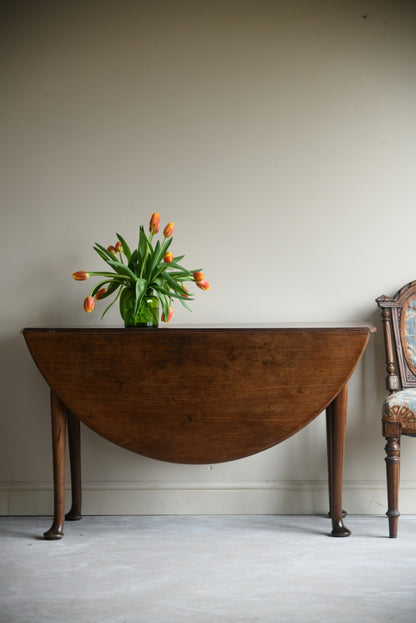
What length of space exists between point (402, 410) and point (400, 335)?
42 centimetres

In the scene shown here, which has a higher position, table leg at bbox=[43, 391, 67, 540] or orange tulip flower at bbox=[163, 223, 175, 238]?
orange tulip flower at bbox=[163, 223, 175, 238]

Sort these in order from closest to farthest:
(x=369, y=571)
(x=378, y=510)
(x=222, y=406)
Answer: (x=369, y=571) → (x=222, y=406) → (x=378, y=510)

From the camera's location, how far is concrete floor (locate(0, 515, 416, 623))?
5.99ft

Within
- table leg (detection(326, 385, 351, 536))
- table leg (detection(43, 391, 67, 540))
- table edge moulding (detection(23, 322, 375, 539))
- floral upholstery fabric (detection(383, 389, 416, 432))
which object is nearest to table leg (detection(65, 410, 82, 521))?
table leg (detection(43, 391, 67, 540))

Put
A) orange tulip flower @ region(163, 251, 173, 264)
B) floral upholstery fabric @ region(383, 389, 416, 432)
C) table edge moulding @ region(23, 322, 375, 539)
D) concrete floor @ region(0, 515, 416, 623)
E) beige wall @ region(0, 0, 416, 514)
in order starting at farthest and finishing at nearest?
beige wall @ region(0, 0, 416, 514)
orange tulip flower @ region(163, 251, 173, 264)
floral upholstery fabric @ region(383, 389, 416, 432)
table edge moulding @ region(23, 322, 375, 539)
concrete floor @ region(0, 515, 416, 623)

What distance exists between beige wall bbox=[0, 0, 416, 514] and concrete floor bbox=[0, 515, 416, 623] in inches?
18.2

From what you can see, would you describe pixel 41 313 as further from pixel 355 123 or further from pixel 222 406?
pixel 355 123

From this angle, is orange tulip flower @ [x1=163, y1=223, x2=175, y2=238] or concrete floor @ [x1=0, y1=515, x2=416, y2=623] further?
orange tulip flower @ [x1=163, y1=223, x2=175, y2=238]

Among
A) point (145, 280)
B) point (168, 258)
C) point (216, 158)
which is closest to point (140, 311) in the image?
point (145, 280)

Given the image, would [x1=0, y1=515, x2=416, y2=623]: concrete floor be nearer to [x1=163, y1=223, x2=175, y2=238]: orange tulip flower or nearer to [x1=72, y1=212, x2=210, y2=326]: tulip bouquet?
[x1=72, y1=212, x2=210, y2=326]: tulip bouquet

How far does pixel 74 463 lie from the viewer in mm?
2736

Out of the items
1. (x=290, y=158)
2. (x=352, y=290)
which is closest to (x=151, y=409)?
(x=352, y=290)

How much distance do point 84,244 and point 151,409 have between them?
0.87 m

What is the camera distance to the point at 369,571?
2.14m
